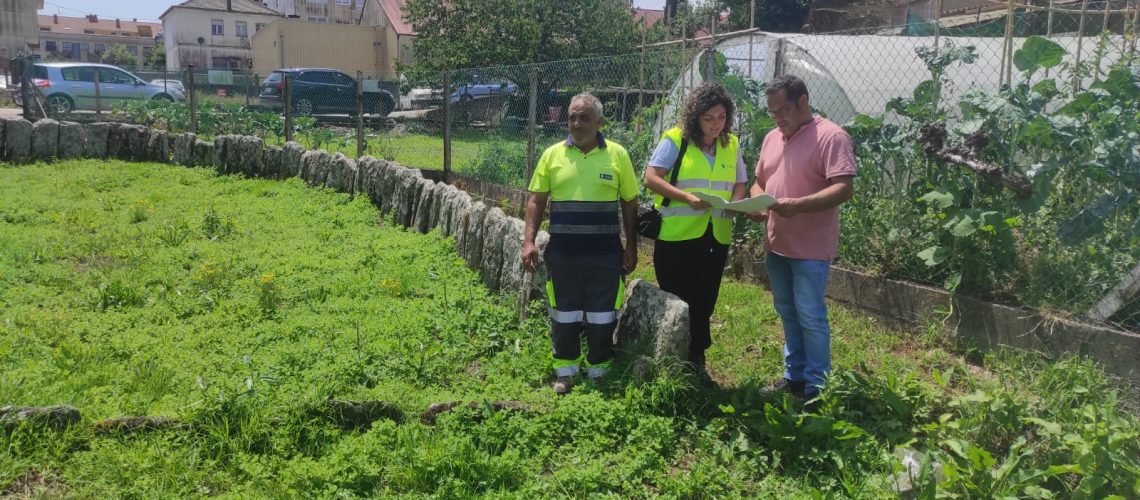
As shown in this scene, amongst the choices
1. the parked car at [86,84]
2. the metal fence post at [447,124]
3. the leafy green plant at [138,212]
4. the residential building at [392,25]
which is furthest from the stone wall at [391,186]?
the residential building at [392,25]

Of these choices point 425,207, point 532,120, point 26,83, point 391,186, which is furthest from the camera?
point 26,83

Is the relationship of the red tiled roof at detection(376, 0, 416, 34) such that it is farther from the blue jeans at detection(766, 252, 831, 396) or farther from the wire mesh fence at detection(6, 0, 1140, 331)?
the blue jeans at detection(766, 252, 831, 396)

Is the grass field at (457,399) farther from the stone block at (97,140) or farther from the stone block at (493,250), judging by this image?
the stone block at (97,140)

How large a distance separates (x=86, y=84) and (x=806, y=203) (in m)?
23.5

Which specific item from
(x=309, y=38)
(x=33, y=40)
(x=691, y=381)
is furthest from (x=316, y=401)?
(x=33, y=40)

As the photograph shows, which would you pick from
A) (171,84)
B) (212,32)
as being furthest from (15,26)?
(171,84)

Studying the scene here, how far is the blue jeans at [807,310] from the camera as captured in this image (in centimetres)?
421

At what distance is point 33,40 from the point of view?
50750 mm

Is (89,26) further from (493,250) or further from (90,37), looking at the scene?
(493,250)

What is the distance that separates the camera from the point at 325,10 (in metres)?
59.2

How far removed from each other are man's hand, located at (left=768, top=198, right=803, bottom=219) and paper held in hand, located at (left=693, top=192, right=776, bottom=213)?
7 centimetres

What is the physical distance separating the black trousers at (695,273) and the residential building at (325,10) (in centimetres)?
5787

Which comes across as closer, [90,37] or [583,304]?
[583,304]

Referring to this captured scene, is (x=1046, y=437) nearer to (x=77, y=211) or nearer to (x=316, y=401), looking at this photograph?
(x=316, y=401)
